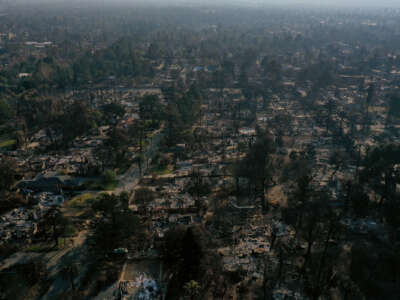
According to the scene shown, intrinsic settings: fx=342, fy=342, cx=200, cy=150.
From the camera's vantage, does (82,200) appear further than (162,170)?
No

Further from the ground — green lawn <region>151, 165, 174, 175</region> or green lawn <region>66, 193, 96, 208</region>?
green lawn <region>151, 165, 174, 175</region>

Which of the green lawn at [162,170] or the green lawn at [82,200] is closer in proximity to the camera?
the green lawn at [82,200]

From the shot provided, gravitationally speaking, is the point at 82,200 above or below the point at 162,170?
below

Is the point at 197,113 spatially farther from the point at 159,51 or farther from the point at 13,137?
the point at 159,51

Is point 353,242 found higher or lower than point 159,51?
lower

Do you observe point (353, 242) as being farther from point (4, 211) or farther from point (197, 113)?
point (197, 113)

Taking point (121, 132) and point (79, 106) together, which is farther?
point (79, 106)

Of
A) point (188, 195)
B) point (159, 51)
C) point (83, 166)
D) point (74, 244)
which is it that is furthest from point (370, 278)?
point (159, 51)

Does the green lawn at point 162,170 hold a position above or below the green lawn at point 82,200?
above

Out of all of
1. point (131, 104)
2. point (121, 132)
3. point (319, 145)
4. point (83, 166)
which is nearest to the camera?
point (83, 166)

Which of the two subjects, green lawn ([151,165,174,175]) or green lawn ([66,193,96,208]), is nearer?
green lawn ([66,193,96,208])

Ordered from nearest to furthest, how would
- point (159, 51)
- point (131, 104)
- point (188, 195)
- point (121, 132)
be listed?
point (188, 195) → point (121, 132) → point (131, 104) → point (159, 51)
